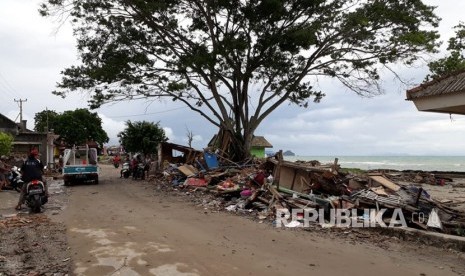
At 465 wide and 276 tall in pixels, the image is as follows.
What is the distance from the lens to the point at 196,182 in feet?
62.1

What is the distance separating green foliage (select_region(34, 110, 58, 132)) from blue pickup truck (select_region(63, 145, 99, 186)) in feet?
170

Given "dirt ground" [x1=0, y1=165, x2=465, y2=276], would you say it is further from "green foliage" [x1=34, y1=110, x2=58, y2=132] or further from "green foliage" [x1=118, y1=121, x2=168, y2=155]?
"green foliage" [x1=34, y1=110, x2=58, y2=132]

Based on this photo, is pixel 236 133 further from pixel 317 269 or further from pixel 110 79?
pixel 317 269

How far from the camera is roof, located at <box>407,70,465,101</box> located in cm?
858

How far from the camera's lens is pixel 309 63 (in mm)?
24000

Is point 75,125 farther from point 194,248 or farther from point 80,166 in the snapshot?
point 194,248

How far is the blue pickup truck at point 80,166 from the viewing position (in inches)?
886

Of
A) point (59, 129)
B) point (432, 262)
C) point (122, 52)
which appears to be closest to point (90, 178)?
point (122, 52)

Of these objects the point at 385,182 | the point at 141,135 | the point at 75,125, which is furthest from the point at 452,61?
the point at 75,125

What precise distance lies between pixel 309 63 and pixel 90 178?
45.5 feet

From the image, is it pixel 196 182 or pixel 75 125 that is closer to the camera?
pixel 196 182

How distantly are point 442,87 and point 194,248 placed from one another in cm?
623

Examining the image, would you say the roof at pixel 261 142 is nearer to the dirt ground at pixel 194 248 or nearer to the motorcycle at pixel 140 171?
the motorcycle at pixel 140 171

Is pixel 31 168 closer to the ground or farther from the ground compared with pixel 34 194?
farther from the ground
